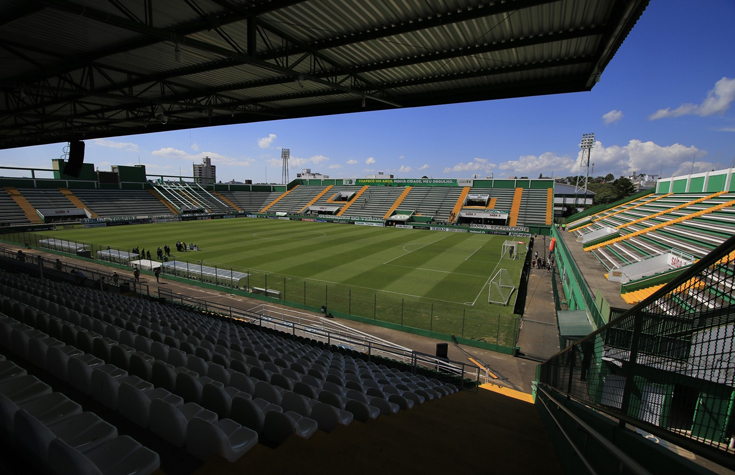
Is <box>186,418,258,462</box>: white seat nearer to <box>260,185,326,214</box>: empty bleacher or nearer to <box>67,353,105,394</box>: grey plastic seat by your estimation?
<box>67,353,105,394</box>: grey plastic seat

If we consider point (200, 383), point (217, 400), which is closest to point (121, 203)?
point (200, 383)

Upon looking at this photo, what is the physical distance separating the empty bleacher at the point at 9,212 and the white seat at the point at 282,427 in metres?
52.3

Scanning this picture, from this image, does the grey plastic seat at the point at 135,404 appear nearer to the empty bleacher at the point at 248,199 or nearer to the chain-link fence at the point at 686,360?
the chain-link fence at the point at 686,360

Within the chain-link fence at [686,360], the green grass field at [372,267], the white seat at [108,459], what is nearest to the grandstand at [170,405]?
the white seat at [108,459]

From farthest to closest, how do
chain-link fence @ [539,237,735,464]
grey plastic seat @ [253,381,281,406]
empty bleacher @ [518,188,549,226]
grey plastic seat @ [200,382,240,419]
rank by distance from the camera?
1. empty bleacher @ [518,188,549,226]
2. grey plastic seat @ [253,381,281,406]
3. grey plastic seat @ [200,382,240,419]
4. chain-link fence @ [539,237,735,464]

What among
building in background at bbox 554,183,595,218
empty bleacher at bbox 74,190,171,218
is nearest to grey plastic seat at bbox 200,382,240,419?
empty bleacher at bbox 74,190,171,218

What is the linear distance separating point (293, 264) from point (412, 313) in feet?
37.5

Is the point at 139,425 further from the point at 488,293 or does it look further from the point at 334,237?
the point at 334,237

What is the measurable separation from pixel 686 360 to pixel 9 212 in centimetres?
5929

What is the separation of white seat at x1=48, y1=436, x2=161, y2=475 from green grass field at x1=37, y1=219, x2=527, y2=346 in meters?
11.9

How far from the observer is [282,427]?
299cm

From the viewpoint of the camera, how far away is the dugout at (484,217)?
48781mm

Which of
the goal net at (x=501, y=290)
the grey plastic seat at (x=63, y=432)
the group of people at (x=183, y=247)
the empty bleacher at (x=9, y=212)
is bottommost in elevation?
the goal net at (x=501, y=290)

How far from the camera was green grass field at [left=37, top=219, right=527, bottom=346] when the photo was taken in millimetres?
15298
